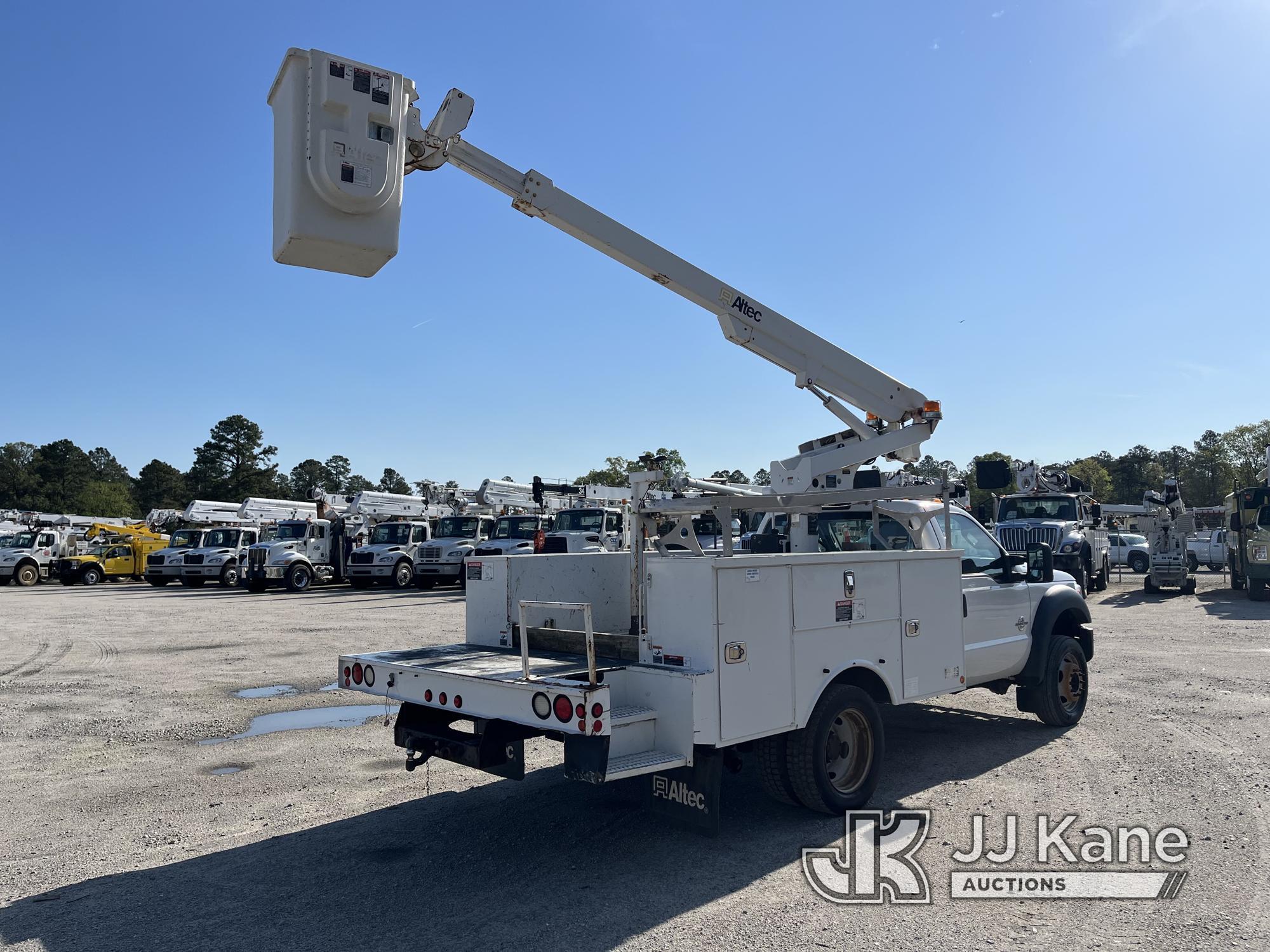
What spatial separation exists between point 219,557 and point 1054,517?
2618 cm

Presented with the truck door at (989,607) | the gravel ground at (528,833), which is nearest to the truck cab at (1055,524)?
the gravel ground at (528,833)

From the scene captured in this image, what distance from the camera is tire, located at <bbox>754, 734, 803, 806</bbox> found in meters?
5.21

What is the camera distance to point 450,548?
28578 millimetres

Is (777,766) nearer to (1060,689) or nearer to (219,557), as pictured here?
(1060,689)

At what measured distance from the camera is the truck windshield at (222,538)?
31.8 meters

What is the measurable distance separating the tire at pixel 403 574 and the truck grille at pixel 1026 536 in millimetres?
17654

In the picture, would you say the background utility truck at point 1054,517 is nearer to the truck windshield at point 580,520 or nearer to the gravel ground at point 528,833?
the truck windshield at point 580,520

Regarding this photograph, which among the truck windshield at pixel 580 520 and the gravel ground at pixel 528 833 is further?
the truck windshield at pixel 580 520

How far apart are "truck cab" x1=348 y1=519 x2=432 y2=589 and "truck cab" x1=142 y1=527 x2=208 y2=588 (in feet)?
21.6

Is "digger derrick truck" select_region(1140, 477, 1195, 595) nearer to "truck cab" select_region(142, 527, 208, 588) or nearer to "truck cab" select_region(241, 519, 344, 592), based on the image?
"truck cab" select_region(241, 519, 344, 592)

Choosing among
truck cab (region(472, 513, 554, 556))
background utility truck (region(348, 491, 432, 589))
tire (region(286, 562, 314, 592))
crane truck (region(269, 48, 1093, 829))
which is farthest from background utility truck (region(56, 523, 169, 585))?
crane truck (region(269, 48, 1093, 829))

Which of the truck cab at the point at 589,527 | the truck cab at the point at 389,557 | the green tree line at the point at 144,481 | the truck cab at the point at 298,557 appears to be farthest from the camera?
the green tree line at the point at 144,481

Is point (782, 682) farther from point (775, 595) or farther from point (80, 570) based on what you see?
point (80, 570)

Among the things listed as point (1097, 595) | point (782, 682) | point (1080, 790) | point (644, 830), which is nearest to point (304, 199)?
point (782, 682)
